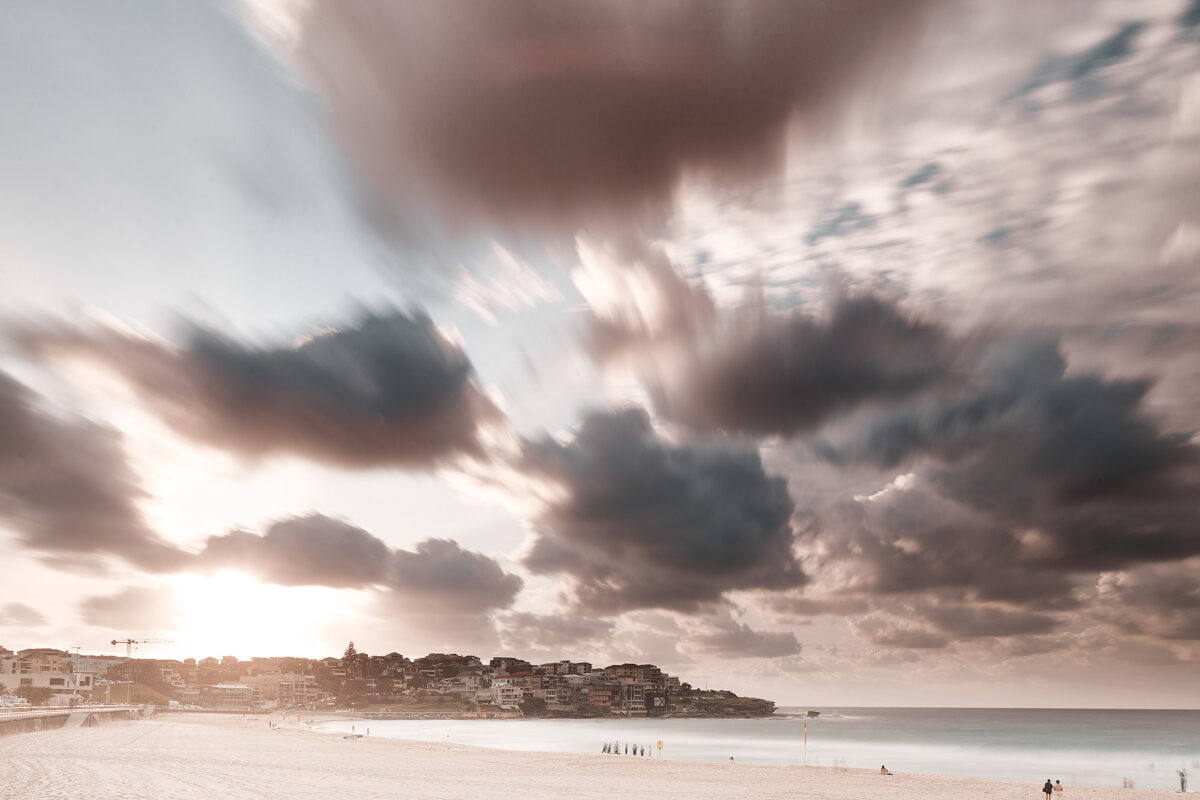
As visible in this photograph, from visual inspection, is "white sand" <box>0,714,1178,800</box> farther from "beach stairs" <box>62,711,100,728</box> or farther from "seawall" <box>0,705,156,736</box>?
"beach stairs" <box>62,711,100,728</box>

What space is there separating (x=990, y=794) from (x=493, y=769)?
33.0 m

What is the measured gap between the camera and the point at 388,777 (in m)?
40.3

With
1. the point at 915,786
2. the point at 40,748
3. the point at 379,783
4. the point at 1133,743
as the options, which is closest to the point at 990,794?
the point at 915,786

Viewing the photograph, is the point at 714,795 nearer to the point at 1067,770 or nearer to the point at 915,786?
the point at 915,786

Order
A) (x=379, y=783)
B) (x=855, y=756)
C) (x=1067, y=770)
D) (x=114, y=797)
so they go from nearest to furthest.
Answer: (x=114, y=797) < (x=379, y=783) < (x=1067, y=770) < (x=855, y=756)

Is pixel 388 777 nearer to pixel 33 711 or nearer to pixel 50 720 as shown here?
pixel 50 720

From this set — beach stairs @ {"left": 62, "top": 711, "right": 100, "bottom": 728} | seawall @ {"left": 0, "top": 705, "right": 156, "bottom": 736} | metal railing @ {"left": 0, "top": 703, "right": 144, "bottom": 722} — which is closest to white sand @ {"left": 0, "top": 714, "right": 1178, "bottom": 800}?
seawall @ {"left": 0, "top": 705, "right": 156, "bottom": 736}

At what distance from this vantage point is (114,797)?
26469mm

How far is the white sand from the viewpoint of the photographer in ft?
102

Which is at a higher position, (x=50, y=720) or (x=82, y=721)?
(x=50, y=720)

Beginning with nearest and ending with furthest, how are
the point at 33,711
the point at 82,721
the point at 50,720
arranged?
the point at 50,720 → the point at 82,721 → the point at 33,711

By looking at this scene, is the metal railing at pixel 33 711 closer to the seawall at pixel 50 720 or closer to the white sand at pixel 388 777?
the seawall at pixel 50 720

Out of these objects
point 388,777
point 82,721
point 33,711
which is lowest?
point 33,711

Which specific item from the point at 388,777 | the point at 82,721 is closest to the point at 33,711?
the point at 82,721
